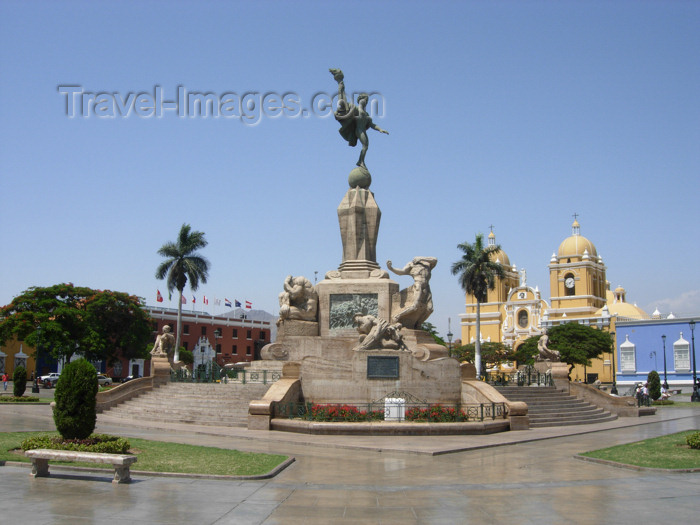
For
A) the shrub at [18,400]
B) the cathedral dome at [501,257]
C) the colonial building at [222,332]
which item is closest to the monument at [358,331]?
the shrub at [18,400]

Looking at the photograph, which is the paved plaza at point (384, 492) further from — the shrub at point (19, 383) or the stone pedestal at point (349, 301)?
the shrub at point (19, 383)

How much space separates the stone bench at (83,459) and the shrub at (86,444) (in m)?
1.38

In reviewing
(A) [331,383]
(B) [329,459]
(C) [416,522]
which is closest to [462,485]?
(C) [416,522]

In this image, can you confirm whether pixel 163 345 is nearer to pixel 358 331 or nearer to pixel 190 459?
pixel 358 331

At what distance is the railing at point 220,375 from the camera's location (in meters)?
26.2

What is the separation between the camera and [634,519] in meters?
8.88

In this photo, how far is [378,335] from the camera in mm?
22828

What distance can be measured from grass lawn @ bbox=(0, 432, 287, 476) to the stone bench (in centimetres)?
100

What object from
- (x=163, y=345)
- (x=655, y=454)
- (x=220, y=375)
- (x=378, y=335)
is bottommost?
(x=655, y=454)

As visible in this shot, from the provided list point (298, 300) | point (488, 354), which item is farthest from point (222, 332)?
point (298, 300)

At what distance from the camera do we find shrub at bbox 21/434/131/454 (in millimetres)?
12805

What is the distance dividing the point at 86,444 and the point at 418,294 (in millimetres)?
15567

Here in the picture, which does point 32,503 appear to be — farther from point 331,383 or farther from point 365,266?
point 365,266

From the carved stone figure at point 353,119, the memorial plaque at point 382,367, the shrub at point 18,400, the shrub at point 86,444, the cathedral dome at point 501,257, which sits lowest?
the shrub at point 18,400
